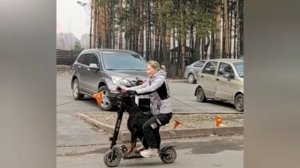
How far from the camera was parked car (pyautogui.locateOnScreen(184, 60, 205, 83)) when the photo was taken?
462 centimetres

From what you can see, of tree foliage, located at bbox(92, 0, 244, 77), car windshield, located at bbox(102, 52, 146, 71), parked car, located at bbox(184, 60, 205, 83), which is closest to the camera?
tree foliage, located at bbox(92, 0, 244, 77)

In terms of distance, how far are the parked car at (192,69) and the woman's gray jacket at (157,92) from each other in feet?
3.33

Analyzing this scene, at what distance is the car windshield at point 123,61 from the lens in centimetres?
447

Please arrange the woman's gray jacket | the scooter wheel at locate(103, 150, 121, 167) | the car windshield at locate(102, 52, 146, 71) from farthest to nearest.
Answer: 1. the car windshield at locate(102, 52, 146, 71)
2. the scooter wheel at locate(103, 150, 121, 167)
3. the woman's gray jacket

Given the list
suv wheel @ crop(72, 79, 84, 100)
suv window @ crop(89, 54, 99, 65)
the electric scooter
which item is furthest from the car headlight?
the electric scooter

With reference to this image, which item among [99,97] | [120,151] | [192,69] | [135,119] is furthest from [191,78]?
[120,151]

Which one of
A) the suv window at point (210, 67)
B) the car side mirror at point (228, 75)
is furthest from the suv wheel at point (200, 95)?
the car side mirror at point (228, 75)

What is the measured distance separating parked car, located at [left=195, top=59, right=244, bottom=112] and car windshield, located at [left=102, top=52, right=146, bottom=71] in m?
0.72

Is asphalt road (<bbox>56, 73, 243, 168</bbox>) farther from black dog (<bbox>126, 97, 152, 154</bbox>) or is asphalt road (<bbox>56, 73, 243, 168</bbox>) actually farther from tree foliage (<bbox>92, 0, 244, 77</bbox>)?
tree foliage (<bbox>92, 0, 244, 77</bbox>)

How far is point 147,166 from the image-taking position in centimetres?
369

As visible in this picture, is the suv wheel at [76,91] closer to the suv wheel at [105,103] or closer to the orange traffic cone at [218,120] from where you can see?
the suv wheel at [105,103]

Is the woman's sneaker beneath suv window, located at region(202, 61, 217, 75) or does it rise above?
beneath
